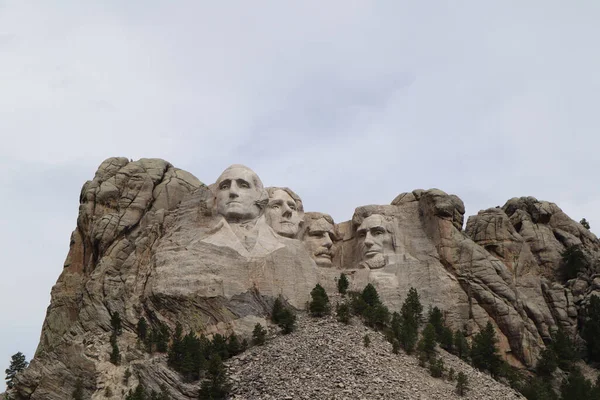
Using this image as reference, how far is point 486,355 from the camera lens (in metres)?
54.6

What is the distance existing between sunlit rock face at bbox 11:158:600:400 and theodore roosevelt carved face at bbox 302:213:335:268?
0.05 meters

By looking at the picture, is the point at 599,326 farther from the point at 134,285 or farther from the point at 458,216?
the point at 134,285

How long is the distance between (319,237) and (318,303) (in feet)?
17.7

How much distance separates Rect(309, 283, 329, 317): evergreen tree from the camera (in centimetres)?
5462

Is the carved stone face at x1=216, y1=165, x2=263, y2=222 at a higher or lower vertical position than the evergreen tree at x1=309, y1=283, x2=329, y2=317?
higher

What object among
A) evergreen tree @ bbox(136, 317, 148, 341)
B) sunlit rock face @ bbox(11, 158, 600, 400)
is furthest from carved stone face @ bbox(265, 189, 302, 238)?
evergreen tree @ bbox(136, 317, 148, 341)

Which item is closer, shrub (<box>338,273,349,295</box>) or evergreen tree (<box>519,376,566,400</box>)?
evergreen tree (<box>519,376,566,400</box>)

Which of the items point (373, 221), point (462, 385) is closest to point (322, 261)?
point (373, 221)

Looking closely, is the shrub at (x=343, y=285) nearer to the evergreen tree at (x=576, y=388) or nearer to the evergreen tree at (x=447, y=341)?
the evergreen tree at (x=447, y=341)

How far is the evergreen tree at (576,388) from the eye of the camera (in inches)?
2098

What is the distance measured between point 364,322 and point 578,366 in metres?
8.16

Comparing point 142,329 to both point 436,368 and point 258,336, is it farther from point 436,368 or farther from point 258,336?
point 436,368

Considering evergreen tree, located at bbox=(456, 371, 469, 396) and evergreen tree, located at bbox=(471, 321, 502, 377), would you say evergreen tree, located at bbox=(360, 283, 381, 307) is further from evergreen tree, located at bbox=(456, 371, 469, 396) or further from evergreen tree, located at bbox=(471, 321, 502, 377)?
evergreen tree, located at bbox=(456, 371, 469, 396)

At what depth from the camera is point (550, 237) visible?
61.4 metres
